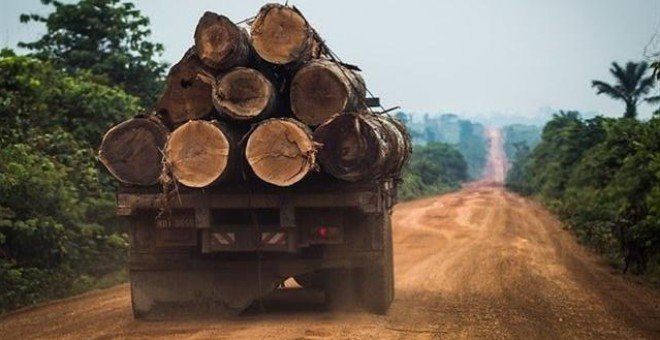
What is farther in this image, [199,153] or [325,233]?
[325,233]

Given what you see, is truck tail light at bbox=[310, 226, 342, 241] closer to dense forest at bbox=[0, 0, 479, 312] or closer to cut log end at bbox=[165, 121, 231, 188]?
cut log end at bbox=[165, 121, 231, 188]

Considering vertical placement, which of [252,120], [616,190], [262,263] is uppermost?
[252,120]

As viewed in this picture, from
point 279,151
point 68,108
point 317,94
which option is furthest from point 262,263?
point 68,108

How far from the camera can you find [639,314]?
984cm

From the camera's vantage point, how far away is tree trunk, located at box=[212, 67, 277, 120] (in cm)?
788

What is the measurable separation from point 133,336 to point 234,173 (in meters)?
1.74

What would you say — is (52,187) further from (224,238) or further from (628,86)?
(628,86)

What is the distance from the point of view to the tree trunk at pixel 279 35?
8.02m

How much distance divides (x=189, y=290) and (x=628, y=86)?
35352 millimetres

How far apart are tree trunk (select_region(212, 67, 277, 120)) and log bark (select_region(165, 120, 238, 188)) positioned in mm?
228

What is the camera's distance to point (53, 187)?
512 inches

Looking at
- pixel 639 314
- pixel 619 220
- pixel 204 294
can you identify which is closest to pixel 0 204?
pixel 204 294

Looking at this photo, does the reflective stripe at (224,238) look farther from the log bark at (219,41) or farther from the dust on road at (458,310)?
the log bark at (219,41)

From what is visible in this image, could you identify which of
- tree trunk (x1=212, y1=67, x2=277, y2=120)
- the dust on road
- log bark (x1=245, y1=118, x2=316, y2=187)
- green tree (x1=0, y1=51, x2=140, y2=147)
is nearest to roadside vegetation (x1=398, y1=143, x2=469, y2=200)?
the dust on road
